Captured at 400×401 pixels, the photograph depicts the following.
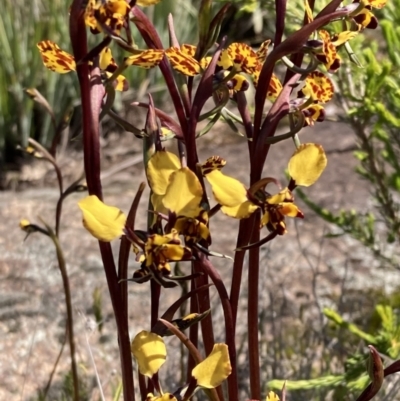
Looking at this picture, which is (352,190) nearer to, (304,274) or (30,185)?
(304,274)

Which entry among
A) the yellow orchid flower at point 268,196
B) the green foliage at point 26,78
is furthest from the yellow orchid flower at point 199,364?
the green foliage at point 26,78

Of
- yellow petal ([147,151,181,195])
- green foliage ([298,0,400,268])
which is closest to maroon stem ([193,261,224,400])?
yellow petal ([147,151,181,195])

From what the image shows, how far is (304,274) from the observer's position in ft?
5.76

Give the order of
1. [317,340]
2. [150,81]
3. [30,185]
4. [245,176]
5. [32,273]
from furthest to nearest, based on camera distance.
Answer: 1. [150,81]
2. [30,185]
3. [245,176]
4. [32,273]
5. [317,340]

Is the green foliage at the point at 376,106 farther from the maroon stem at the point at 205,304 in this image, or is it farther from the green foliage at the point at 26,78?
the green foliage at the point at 26,78

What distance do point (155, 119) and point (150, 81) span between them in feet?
9.16

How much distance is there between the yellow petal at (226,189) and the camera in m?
0.52

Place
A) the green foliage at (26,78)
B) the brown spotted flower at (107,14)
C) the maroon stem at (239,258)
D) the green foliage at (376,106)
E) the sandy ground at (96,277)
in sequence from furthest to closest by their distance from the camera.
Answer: the green foliage at (26,78), the sandy ground at (96,277), the green foliage at (376,106), the maroon stem at (239,258), the brown spotted flower at (107,14)

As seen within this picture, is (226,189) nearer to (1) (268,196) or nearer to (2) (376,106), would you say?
(1) (268,196)

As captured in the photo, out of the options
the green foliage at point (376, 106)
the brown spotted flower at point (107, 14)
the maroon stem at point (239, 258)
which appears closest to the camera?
the brown spotted flower at point (107, 14)

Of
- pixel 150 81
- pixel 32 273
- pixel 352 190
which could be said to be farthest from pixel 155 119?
pixel 150 81

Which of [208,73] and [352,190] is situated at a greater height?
[208,73]

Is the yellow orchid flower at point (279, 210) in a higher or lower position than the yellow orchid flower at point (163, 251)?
higher

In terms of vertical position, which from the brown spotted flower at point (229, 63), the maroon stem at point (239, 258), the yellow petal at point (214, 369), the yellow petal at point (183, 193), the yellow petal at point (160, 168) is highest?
the brown spotted flower at point (229, 63)
